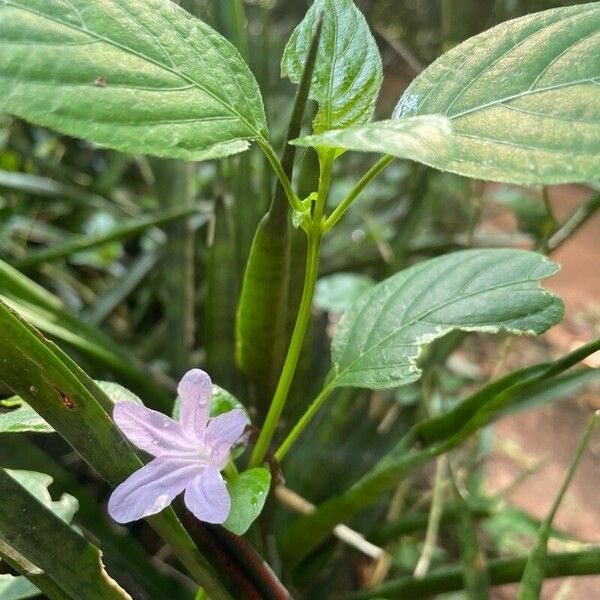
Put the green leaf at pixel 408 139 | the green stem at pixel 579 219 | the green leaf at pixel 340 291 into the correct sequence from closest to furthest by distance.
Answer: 1. the green leaf at pixel 408 139
2. the green stem at pixel 579 219
3. the green leaf at pixel 340 291

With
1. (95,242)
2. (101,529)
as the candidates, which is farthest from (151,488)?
(95,242)

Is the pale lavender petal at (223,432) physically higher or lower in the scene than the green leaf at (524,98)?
lower

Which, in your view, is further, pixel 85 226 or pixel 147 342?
pixel 85 226

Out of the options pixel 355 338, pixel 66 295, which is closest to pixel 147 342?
pixel 66 295

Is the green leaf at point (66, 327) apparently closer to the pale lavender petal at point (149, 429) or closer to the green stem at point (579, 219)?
the pale lavender petal at point (149, 429)

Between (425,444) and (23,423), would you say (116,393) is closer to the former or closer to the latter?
(23,423)

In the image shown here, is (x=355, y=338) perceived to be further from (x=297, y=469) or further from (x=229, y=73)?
(x=297, y=469)

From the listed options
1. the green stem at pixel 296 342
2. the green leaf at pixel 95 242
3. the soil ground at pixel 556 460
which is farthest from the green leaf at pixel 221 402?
the soil ground at pixel 556 460
